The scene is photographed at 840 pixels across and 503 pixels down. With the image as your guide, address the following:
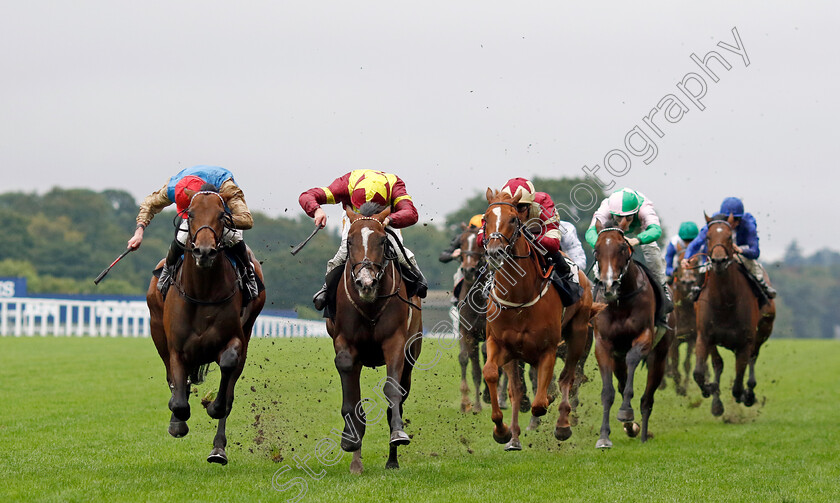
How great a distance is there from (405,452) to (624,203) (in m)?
3.23

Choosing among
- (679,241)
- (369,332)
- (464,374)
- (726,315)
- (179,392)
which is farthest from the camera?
(679,241)

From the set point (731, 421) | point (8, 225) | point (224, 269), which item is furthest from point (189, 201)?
point (8, 225)

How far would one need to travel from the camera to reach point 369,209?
823 centimetres

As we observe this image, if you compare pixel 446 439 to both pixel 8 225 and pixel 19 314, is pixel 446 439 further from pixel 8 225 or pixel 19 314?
pixel 8 225

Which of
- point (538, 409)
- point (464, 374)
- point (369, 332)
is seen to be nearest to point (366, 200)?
point (369, 332)

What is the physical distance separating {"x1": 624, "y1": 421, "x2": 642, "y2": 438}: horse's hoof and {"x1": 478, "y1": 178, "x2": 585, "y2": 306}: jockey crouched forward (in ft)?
5.91

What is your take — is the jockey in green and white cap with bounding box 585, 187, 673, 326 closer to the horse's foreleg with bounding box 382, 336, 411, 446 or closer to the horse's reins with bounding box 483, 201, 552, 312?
the horse's reins with bounding box 483, 201, 552, 312

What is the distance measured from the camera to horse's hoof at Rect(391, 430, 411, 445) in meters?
7.78

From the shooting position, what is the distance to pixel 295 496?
23.6 ft

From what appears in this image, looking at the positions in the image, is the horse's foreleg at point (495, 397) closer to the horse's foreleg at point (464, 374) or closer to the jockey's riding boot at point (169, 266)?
the jockey's riding boot at point (169, 266)

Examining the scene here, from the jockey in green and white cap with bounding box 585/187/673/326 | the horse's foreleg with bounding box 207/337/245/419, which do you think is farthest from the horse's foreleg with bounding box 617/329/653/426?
the horse's foreleg with bounding box 207/337/245/419

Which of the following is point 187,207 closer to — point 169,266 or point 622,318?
point 169,266

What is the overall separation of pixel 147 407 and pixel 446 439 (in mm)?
4358

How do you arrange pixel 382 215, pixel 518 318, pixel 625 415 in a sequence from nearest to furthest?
pixel 382 215, pixel 518 318, pixel 625 415
